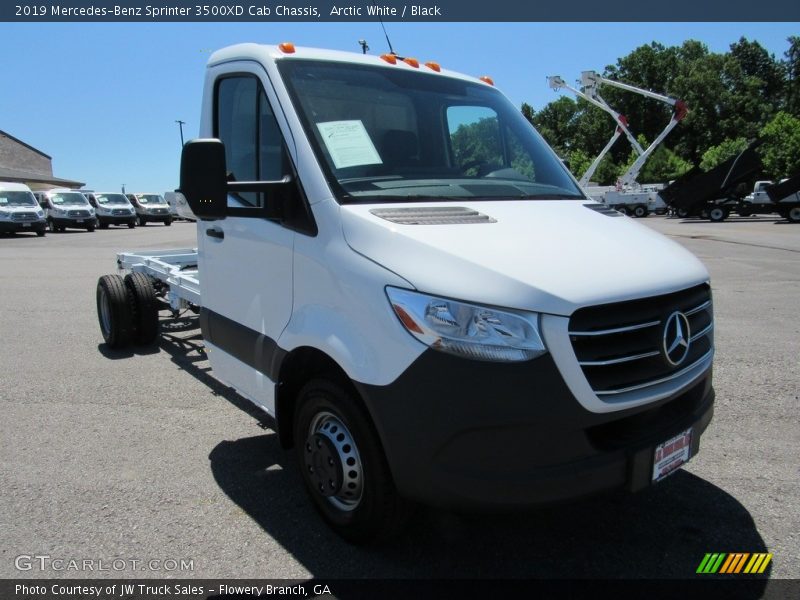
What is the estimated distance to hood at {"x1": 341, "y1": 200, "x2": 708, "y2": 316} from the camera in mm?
2295

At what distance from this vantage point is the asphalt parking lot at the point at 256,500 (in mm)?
2877

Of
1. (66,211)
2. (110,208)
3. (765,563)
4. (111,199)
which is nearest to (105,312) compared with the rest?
(765,563)

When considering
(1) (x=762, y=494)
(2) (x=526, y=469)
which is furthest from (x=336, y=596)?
(1) (x=762, y=494)

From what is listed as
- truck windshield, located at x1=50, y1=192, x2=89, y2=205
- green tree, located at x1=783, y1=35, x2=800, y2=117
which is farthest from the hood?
green tree, located at x1=783, y1=35, x2=800, y2=117

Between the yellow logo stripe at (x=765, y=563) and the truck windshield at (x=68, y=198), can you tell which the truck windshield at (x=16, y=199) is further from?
the yellow logo stripe at (x=765, y=563)

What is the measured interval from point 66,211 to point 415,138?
30.8m

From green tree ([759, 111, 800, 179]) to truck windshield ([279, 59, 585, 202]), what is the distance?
44.6 m

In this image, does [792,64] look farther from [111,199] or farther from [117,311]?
[117,311]

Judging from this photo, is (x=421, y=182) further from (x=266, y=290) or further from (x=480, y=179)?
(x=266, y=290)

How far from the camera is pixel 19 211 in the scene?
25578mm

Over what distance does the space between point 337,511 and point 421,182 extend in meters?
1.67

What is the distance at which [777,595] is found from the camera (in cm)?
261

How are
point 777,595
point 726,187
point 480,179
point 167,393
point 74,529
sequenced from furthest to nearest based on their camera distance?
1. point 726,187
2. point 167,393
3. point 480,179
4. point 74,529
5. point 777,595

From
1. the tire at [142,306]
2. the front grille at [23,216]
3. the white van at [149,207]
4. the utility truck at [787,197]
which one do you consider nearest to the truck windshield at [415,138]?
the tire at [142,306]
